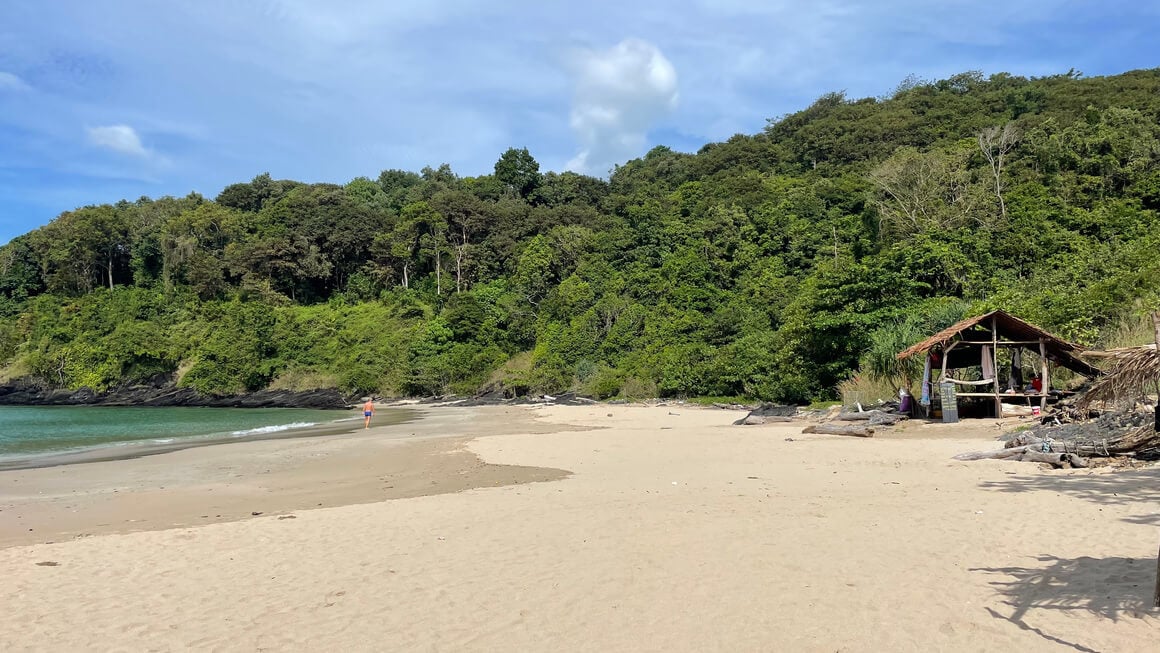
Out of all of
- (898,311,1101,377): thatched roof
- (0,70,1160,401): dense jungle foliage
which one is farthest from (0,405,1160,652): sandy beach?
(0,70,1160,401): dense jungle foliage

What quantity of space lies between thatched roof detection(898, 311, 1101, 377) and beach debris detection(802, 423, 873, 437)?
313cm

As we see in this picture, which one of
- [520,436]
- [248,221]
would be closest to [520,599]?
[520,436]

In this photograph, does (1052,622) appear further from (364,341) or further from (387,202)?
(387,202)

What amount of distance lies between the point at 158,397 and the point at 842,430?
170ft

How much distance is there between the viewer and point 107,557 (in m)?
6.50

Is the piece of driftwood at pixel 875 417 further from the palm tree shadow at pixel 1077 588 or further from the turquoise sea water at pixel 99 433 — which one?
the turquoise sea water at pixel 99 433

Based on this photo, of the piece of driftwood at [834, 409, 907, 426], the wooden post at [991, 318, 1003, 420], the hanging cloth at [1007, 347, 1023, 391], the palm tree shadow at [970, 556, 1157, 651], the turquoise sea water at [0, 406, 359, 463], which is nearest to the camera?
the palm tree shadow at [970, 556, 1157, 651]

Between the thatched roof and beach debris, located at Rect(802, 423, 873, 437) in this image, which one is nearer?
beach debris, located at Rect(802, 423, 873, 437)

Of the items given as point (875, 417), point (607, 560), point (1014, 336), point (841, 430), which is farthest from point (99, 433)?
point (1014, 336)

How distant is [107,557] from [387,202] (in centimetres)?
7309

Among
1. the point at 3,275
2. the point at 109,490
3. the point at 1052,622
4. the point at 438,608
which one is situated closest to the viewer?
the point at 1052,622

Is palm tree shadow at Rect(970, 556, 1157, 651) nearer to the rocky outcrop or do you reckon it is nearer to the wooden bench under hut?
the wooden bench under hut

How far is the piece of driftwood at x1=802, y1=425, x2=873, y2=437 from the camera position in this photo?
14.9 metres

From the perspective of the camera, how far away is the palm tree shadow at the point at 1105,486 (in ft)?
23.0
